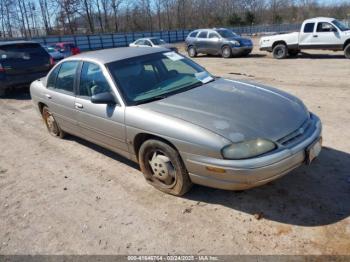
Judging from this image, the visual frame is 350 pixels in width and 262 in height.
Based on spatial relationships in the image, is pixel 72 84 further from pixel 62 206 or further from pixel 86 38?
pixel 86 38

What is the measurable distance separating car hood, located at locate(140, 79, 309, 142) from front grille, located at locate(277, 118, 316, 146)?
42mm

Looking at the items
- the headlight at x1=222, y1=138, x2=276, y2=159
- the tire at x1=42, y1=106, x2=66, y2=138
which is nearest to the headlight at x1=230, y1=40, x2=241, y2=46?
the tire at x1=42, y1=106, x2=66, y2=138

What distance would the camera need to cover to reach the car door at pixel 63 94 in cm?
468

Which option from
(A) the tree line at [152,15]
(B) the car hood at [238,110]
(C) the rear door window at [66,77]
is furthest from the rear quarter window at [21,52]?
(A) the tree line at [152,15]

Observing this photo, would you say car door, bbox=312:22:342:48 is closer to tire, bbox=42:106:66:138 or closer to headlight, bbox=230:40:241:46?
headlight, bbox=230:40:241:46

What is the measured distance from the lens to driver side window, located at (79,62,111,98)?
13.2 ft

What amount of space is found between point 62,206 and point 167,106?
1.65 meters

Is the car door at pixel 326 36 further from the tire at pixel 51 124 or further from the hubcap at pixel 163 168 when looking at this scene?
the hubcap at pixel 163 168

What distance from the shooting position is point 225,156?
9.56ft

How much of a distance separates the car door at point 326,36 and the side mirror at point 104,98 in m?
13.7

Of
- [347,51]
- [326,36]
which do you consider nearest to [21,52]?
[326,36]

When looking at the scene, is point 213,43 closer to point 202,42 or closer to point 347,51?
point 202,42

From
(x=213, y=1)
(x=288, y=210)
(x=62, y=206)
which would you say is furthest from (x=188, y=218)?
(x=213, y=1)

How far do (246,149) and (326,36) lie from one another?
14.0m
